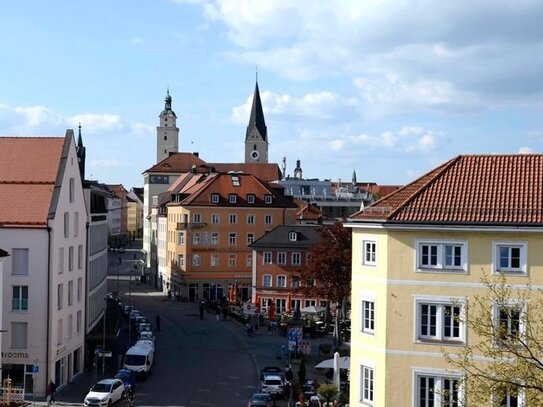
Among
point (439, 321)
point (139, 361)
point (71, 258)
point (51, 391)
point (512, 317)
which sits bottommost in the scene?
point (51, 391)

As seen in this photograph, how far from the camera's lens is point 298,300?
3189 inches

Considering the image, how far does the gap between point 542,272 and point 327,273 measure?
34.1 m

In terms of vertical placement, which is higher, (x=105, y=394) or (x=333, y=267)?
(x=333, y=267)

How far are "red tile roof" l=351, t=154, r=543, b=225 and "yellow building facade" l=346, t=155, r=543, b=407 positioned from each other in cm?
4

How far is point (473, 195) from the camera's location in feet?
106

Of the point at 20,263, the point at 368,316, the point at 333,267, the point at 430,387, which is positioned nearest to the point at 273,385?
the point at 368,316

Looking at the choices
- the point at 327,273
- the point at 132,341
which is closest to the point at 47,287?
the point at 132,341

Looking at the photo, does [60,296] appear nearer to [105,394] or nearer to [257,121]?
[105,394]

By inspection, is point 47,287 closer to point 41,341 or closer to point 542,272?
point 41,341

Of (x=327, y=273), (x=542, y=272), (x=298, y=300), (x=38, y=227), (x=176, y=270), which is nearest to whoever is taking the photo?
(x=542, y=272)

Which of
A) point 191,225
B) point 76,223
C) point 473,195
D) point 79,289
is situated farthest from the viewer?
point 191,225

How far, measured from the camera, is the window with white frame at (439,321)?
1226 inches

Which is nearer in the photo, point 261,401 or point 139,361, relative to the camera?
point 261,401

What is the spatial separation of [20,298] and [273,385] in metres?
14.3
